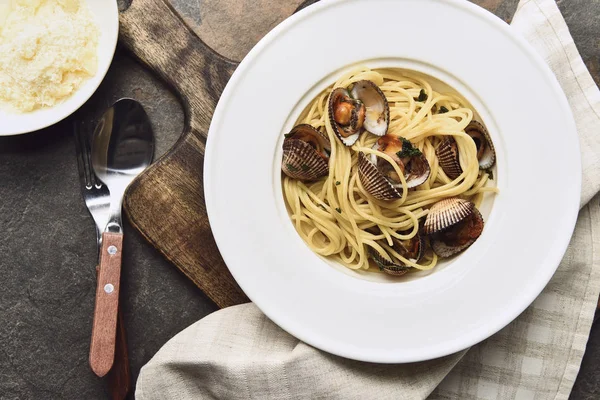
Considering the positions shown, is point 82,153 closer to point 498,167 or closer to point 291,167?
point 291,167

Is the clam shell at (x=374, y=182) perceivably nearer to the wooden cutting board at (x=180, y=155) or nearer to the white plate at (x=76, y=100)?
the wooden cutting board at (x=180, y=155)

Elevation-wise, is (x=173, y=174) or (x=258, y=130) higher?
(x=258, y=130)

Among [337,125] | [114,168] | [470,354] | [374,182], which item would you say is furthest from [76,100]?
[470,354]

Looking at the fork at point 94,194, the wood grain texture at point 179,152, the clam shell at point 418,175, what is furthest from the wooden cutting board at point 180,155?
the clam shell at point 418,175

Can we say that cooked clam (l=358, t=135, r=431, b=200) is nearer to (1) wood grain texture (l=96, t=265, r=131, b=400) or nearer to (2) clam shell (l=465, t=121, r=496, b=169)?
(2) clam shell (l=465, t=121, r=496, b=169)

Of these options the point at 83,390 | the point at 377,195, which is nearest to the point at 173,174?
the point at 377,195

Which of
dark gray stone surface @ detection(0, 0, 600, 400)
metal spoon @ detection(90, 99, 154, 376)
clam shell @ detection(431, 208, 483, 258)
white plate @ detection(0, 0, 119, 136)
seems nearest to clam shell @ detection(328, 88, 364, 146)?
clam shell @ detection(431, 208, 483, 258)

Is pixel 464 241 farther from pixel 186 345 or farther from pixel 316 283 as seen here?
pixel 186 345
